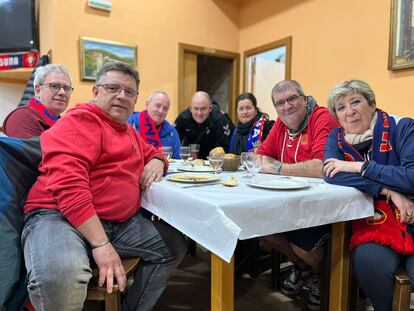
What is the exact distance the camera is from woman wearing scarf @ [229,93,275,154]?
8.97ft

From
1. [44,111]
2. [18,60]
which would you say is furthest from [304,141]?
[18,60]

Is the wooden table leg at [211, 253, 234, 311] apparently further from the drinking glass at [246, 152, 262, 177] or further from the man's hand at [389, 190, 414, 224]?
the man's hand at [389, 190, 414, 224]

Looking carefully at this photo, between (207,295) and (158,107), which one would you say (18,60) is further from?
(207,295)

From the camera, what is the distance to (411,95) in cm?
277

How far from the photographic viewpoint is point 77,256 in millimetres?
998

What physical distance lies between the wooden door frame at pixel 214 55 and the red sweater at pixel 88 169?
10.1 feet

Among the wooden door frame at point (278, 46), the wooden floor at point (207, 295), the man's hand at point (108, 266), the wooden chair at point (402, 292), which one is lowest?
the wooden floor at point (207, 295)

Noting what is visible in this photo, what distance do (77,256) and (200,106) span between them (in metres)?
2.20

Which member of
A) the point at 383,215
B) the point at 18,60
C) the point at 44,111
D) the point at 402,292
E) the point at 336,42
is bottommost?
the point at 402,292

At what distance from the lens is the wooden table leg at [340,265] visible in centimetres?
131

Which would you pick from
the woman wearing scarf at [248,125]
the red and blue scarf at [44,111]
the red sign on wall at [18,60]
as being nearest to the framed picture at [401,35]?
the woman wearing scarf at [248,125]

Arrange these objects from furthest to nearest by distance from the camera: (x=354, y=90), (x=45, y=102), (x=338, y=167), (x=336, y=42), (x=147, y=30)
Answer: (x=147, y=30)
(x=336, y=42)
(x=45, y=102)
(x=354, y=90)
(x=338, y=167)

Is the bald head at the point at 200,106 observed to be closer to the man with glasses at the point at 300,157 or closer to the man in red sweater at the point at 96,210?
the man with glasses at the point at 300,157

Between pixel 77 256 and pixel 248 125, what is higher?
pixel 248 125
